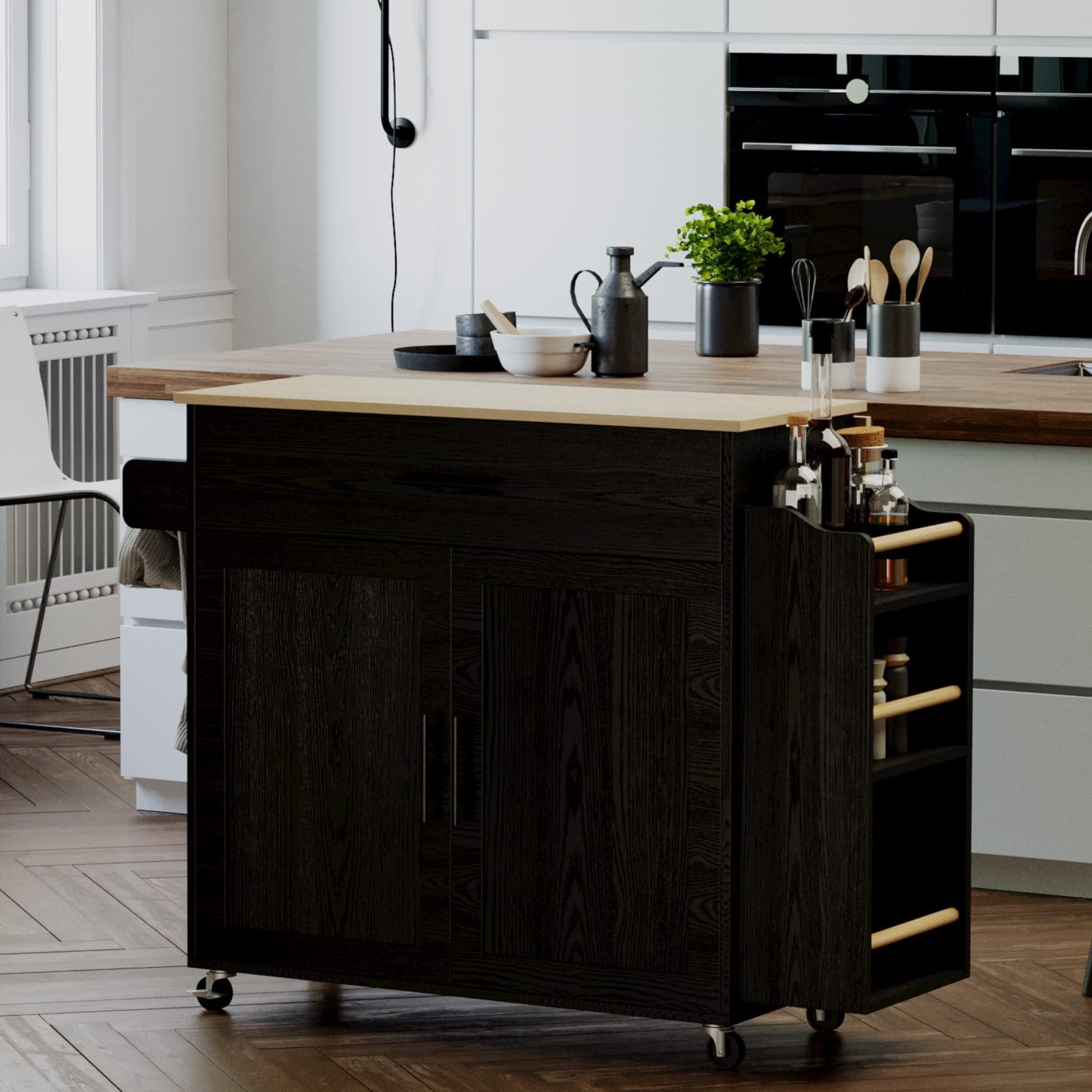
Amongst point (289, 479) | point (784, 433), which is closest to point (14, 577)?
point (289, 479)

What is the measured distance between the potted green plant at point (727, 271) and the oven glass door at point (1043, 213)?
3.95 ft

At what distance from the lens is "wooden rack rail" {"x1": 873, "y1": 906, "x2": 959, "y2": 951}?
2.85 metres

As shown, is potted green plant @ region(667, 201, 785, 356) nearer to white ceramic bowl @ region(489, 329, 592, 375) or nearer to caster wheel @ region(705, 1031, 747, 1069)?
white ceramic bowl @ region(489, 329, 592, 375)

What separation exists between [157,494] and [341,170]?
10.0 feet

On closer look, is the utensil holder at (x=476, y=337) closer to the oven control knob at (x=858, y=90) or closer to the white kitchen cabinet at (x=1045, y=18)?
the oven control knob at (x=858, y=90)

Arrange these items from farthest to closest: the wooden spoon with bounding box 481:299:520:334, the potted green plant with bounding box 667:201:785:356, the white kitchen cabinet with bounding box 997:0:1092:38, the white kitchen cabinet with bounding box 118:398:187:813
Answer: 1. the white kitchen cabinet with bounding box 997:0:1092:38
2. the potted green plant with bounding box 667:201:785:356
3. the white kitchen cabinet with bounding box 118:398:187:813
4. the wooden spoon with bounding box 481:299:520:334

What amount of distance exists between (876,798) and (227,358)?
1785mm

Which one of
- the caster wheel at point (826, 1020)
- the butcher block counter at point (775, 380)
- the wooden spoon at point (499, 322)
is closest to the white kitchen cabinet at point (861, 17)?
the butcher block counter at point (775, 380)

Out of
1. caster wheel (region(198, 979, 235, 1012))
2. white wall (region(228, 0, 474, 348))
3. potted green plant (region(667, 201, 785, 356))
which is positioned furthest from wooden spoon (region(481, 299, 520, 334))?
white wall (region(228, 0, 474, 348))

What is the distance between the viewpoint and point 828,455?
2.86 metres

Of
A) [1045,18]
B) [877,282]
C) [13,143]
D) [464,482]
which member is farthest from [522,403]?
[13,143]

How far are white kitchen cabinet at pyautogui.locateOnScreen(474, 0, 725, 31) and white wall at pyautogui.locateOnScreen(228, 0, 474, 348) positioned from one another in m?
0.08

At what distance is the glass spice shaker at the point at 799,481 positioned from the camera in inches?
111

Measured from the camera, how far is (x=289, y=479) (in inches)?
119
